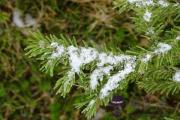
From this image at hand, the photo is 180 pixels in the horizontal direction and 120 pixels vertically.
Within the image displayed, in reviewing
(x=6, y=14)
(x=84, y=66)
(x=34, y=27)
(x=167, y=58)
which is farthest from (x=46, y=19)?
(x=167, y=58)

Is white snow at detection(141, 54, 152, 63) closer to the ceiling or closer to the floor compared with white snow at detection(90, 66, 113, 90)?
closer to the ceiling

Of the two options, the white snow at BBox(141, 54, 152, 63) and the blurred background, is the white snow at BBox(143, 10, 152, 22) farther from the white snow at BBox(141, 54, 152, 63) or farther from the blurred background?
the blurred background

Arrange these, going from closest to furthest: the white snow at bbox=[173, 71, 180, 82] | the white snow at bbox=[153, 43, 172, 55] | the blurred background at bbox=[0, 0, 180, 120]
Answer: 1. the white snow at bbox=[153, 43, 172, 55]
2. the white snow at bbox=[173, 71, 180, 82]
3. the blurred background at bbox=[0, 0, 180, 120]

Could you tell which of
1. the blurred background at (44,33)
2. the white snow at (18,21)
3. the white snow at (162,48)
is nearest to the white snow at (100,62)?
the white snow at (162,48)

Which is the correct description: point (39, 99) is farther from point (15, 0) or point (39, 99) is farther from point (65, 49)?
point (65, 49)

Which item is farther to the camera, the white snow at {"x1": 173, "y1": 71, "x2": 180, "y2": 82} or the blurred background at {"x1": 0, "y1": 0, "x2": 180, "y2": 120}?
the blurred background at {"x1": 0, "y1": 0, "x2": 180, "y2": 120}

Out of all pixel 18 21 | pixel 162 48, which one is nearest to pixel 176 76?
pixel 162 48

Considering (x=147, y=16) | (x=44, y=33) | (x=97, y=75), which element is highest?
(x=44, y=33)

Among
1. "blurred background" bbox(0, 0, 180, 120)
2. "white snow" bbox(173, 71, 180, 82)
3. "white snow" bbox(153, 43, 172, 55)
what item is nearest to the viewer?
"white snow" bbox(153, 43, 172, 55)

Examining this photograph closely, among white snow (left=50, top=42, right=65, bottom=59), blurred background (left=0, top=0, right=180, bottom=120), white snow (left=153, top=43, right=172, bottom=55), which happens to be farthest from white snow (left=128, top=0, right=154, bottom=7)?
blurred background (left=0, top=0, right=180, bottom=120)

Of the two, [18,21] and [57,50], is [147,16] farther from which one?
[18,21]
